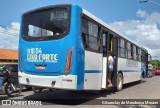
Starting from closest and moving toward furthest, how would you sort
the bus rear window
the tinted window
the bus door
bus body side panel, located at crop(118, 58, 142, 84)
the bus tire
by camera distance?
the bus rear window
the tinted window
the bus door
the bus tire
bus body side panel, located at crop(118, 58, 142, 84)

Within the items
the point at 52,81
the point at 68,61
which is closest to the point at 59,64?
the point at 68,61

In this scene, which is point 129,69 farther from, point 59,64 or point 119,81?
point 59,64

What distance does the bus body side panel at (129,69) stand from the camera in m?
15.2

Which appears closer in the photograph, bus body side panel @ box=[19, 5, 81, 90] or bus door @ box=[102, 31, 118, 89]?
bus body side panel @ box=[19, 5, 81, 90]

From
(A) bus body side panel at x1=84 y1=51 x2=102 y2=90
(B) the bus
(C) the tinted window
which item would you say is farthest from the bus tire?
(C) the tinted window

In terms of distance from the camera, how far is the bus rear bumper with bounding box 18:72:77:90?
9.11m

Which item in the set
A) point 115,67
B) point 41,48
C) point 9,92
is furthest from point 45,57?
point 115,67

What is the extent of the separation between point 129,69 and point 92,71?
23.1 ft

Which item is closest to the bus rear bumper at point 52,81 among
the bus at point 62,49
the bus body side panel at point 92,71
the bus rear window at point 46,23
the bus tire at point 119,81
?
the bus at point 62,49

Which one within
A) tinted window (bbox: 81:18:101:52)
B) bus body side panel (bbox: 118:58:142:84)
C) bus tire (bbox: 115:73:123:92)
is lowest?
bus tire (bbox: 115:73:123:92)

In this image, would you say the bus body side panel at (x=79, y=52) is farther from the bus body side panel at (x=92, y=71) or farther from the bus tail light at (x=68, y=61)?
the bus body side panel at (x=92, y=71)

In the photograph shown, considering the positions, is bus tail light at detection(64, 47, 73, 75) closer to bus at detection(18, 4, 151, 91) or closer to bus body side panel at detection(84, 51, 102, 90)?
bus at detection(18, 4, 151, 91)

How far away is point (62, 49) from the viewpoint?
9344 mm

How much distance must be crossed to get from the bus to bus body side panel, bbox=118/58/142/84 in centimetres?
380
